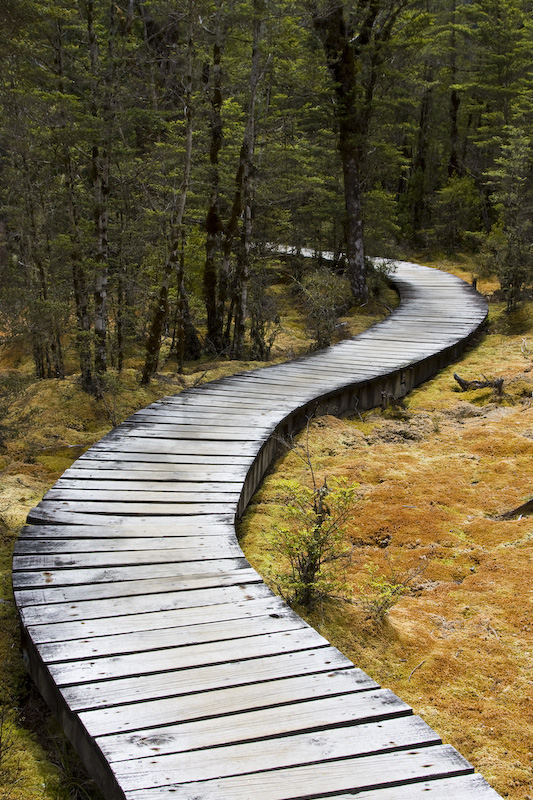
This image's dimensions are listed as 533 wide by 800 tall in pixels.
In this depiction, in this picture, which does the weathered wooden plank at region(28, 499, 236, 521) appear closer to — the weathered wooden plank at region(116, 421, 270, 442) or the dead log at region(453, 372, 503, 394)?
the weathered wooden plank at region(116, 421, 270, 442)

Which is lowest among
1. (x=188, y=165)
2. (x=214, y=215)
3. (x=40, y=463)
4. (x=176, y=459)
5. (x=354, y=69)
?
(x=40, y=463)

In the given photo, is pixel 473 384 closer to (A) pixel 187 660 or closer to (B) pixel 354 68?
(A) pixel 187 660

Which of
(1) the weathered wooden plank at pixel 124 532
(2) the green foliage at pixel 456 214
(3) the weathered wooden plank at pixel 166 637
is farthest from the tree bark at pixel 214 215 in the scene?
(2) the green foliage at pixel 456 214

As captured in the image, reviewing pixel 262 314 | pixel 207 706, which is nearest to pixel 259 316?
pixel 262 314

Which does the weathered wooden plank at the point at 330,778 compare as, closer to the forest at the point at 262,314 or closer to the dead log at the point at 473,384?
the forest at the point at 262,314

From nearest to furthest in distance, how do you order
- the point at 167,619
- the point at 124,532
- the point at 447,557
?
the point at 167,619 → the point at 124,532 → the point at 447,557

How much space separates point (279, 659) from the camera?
300 centimetres

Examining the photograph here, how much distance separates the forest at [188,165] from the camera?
8.38m

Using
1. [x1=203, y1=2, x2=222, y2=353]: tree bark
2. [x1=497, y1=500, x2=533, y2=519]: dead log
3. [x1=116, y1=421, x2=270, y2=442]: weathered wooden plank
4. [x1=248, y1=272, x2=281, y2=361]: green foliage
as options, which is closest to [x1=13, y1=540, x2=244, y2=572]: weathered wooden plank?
[x1=116, y1=421, x2=270, y2=442]: weathered wooden plank

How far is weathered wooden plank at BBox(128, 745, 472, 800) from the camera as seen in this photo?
7.16ft

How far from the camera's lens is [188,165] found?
29.0 ft

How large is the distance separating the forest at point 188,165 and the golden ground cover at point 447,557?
393 cm

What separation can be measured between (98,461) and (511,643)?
3.59 meters

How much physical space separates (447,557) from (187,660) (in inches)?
101
